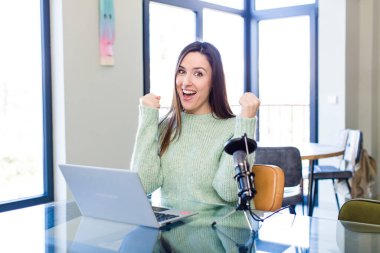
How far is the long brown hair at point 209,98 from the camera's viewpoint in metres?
1.88

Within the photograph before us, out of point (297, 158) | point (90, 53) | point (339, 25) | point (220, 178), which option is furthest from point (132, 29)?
point (220, 178)

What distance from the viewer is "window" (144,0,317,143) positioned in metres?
4.94

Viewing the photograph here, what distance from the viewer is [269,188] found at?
1694 millimetres

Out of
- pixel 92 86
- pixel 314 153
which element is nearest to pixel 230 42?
pixel 92 86

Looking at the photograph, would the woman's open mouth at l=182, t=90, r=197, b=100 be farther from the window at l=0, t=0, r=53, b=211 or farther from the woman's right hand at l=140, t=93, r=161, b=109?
the window at l=0, t=0, r=53, b=211

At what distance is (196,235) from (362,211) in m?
0.64

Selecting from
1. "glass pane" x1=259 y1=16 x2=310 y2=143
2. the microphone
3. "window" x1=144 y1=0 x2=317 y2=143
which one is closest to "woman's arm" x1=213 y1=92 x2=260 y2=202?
the microphone

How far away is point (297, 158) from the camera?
299 cm

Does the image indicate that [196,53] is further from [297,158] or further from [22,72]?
[22,72]

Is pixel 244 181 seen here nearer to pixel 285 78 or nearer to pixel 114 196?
pixel 114 196

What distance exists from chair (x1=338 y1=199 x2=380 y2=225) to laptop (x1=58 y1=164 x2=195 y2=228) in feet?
1.74

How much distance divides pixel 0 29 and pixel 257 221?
2.45m

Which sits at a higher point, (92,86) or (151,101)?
(92,86)

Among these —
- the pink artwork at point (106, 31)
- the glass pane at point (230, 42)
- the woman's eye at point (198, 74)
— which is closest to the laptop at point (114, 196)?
the woman's eye at point (198, 74)
